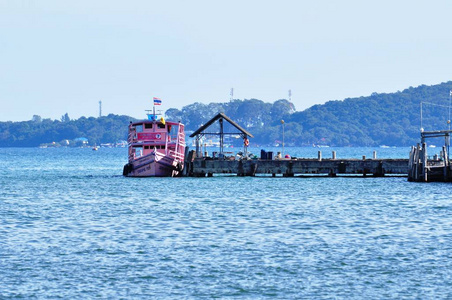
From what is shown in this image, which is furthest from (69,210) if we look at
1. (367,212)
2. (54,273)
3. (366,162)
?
(366,162)

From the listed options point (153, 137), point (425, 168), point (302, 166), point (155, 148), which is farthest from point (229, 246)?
point (153, 137)

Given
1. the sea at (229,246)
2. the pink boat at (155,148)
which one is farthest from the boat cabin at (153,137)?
the sea at (229,246)

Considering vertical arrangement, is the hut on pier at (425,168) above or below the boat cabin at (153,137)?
below

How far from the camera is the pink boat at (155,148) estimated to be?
265 feet

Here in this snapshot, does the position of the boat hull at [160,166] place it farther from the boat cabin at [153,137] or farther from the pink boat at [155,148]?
the boat cabin at [153,137]

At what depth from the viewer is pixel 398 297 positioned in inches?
1032

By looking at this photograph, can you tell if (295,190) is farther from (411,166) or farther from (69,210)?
(69,210)

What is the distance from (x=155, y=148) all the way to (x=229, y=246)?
149 feet

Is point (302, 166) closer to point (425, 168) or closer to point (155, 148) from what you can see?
point (425, 168)

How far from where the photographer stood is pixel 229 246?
1384 inches

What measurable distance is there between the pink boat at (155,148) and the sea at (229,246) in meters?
18.4

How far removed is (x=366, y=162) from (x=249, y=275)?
47.5 meters

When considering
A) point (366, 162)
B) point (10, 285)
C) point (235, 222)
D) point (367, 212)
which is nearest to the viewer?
point (10, 285)

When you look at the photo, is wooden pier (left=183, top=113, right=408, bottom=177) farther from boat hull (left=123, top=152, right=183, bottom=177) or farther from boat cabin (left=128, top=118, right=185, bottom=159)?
boat cabin (left=128, top=118, right=185, bottom=159)
